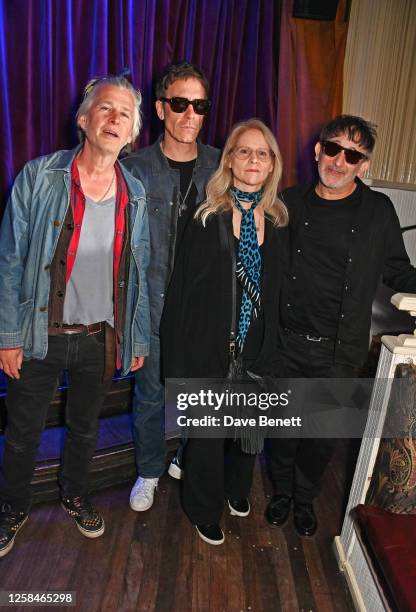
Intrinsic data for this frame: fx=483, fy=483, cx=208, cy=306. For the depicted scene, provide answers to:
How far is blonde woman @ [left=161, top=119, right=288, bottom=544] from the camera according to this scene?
189cm

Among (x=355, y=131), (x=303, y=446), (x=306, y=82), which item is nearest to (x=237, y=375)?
(x=303, y=446)

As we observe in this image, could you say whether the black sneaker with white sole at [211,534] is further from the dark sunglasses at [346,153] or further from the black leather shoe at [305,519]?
the dark sunglasses at [346,153]

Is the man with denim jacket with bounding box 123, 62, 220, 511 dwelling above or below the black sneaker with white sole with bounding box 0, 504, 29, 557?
above

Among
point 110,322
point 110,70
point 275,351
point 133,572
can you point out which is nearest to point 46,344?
point 110,322

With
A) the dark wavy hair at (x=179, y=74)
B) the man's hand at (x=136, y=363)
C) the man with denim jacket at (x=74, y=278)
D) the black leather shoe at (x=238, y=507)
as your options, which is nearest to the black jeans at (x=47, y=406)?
the man with denim jacket at (x=74, y=278)

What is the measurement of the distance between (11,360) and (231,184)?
1.09 metres

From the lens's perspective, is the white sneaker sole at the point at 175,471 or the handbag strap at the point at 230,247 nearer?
the handbag strap at the point at 230,247

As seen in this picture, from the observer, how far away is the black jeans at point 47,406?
187 cm

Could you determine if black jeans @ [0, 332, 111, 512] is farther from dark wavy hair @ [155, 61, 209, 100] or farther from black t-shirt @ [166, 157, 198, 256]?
dark wavy hair @ [155, 61, 209, 100]

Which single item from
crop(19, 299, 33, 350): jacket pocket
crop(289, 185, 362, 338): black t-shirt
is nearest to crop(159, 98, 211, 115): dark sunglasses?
crop(289, 185, 362, 338): black t-shirt

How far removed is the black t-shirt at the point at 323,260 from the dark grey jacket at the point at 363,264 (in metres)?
0.02

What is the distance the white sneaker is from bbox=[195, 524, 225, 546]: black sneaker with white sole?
307mm

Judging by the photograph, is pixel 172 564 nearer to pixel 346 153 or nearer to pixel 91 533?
pixel 91 533

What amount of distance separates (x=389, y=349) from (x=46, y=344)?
1.30 meters
